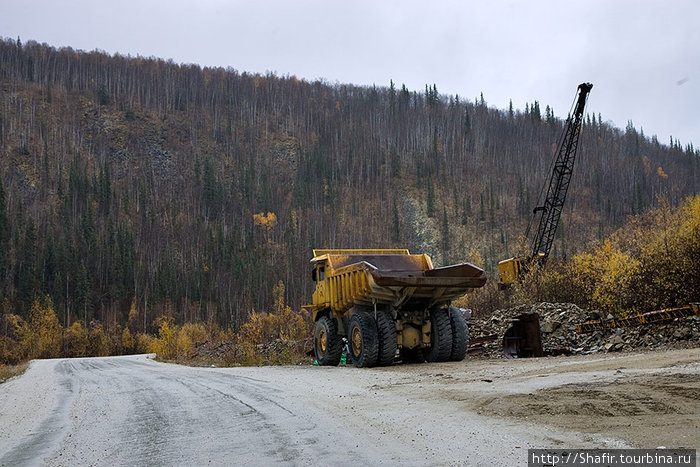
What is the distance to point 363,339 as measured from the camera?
14.5 m

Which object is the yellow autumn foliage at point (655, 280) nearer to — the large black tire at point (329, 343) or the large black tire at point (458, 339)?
the large black tire at point (458, 339)

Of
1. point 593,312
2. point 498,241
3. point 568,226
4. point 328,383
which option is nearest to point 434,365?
point 328,383

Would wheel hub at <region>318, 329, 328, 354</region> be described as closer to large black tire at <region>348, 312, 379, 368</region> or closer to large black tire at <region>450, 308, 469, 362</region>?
large black tire at <region>348, 312, 379, 368</region>

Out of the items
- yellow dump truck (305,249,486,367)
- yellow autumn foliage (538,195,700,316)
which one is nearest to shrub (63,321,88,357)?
yellow dump truck (305,249,486,367)

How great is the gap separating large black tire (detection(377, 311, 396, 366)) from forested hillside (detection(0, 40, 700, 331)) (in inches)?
2695

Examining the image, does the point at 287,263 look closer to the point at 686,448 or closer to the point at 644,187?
the point at 644,187

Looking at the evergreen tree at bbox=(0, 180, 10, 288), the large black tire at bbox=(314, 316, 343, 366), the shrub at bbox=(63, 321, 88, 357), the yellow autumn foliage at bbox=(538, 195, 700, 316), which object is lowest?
the shrub at bbox=(63, 321, 88, 357)

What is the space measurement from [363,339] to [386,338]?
0.59m

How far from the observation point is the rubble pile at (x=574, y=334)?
45.8 ft

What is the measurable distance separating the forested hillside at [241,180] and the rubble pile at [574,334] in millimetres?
62689

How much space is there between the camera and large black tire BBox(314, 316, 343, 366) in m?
17.1

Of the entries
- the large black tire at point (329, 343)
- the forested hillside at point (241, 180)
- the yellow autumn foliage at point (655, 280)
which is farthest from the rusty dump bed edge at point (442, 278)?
the forested hillside at point (241, 180)

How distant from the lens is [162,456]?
222 inches

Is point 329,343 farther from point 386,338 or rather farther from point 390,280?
point 390,280
